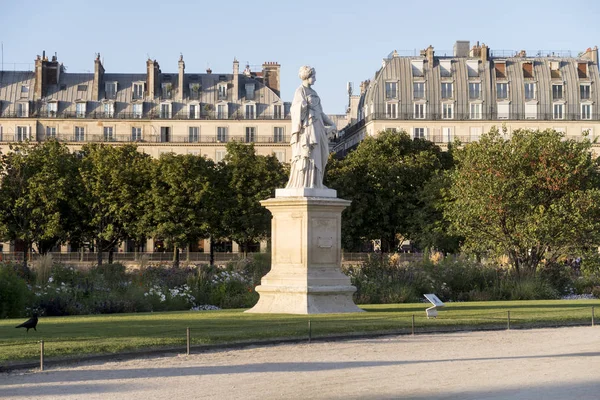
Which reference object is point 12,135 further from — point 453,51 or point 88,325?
point 88,325

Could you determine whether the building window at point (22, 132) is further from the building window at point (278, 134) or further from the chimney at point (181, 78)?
the building window at point (278, 134)

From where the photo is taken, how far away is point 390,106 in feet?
292

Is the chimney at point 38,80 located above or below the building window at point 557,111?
above

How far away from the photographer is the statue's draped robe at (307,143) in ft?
76.8

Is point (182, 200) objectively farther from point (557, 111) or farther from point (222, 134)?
point (557, 111)

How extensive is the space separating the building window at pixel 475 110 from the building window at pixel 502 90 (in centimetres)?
201

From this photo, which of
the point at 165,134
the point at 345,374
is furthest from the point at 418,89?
the point at 345,374

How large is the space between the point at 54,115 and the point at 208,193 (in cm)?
2494

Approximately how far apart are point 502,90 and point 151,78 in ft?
98.5

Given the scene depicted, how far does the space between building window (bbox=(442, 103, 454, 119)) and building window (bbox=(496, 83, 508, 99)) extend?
165 inches

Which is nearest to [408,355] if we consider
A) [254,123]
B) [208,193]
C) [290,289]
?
[290,289]

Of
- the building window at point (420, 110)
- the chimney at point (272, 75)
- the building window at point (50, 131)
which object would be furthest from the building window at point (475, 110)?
the building window at point (50, 131)

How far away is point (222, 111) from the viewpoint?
89.1 meters

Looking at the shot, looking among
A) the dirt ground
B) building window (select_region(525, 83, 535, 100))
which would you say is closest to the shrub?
the dirt ground
